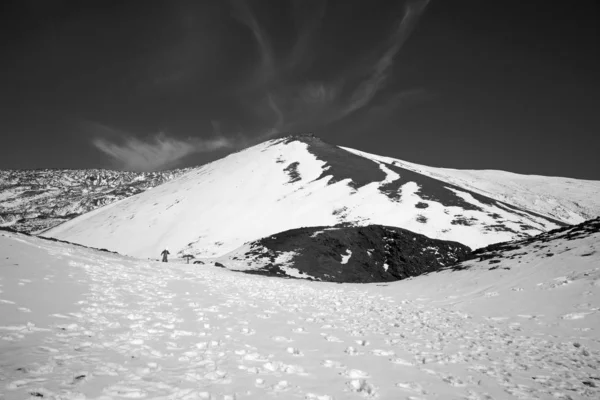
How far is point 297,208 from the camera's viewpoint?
70125 millimetres

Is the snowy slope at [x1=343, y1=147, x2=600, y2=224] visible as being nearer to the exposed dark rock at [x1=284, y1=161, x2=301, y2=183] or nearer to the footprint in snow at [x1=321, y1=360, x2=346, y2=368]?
the exposed dark rock at [x1=284, y1=161, x2=301, y2=183]

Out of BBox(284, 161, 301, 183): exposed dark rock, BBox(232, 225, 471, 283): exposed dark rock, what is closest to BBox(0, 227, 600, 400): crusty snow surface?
BBox(232, 225, 471, 283): exposed dark rock

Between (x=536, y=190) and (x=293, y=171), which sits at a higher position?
(x=536, y=190)

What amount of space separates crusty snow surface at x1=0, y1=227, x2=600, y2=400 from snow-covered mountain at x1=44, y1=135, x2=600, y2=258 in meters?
39.5

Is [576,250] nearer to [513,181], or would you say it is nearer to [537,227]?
[537,227]

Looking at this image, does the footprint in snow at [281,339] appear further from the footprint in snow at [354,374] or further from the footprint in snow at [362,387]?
the footprint in snow at [362,387]

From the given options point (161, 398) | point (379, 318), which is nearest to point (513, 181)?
point (379, 318)

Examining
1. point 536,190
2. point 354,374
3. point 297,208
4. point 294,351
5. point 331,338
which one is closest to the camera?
point 354,374

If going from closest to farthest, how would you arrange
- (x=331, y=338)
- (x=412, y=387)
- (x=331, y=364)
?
(x=412, y=387) → (x=331, y=364) → (x=331, y=338)

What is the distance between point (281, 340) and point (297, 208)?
62.0 m

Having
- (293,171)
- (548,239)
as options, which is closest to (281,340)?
(548,239)

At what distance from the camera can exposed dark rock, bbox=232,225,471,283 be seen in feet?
110

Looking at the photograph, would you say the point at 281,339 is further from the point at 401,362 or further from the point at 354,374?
the point at 401,362

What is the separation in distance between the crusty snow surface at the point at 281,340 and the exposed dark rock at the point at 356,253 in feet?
59.5
